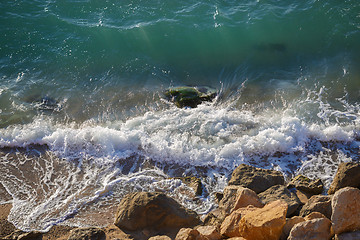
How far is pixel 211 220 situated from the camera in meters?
6.46

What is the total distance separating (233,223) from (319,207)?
1590 millimetres

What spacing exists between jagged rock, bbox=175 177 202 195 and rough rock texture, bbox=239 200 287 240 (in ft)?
6.93

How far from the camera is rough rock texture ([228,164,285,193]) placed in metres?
7.22

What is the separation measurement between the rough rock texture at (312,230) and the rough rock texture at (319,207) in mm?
798

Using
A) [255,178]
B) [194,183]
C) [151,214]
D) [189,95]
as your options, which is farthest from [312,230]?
[189,95]

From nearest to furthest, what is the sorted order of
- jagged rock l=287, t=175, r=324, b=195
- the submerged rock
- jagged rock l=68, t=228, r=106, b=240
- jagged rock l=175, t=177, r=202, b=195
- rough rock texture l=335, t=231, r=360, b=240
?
rough rock texture l=335, t=231, r=360, b=240, jagged rock l=68, t=228, r=106, b=240, jagged rock l=287, t=175, r=324, b=195, jagged rock l=175, t=177, r=202, b=195, the submerged rock

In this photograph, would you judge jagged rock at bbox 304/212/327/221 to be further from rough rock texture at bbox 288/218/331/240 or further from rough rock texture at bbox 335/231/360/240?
rough rock texture at bbox 335/231/360/240

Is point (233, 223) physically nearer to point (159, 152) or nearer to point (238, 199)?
point (238, 199)

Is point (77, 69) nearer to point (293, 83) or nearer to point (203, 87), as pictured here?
point (203, 87)

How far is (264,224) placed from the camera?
5.26m

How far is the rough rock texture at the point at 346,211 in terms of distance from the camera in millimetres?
5055

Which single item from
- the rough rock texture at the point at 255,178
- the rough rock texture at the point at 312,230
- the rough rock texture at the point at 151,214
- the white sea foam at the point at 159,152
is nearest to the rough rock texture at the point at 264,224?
the rough rock texture at the point at 312,230

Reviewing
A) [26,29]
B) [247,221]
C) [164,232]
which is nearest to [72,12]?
[26,29]

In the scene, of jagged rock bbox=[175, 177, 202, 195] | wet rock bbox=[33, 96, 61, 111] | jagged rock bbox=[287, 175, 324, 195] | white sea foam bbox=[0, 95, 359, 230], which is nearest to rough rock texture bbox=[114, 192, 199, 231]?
white sea foam bbox=[0, 95, 359, 230]
